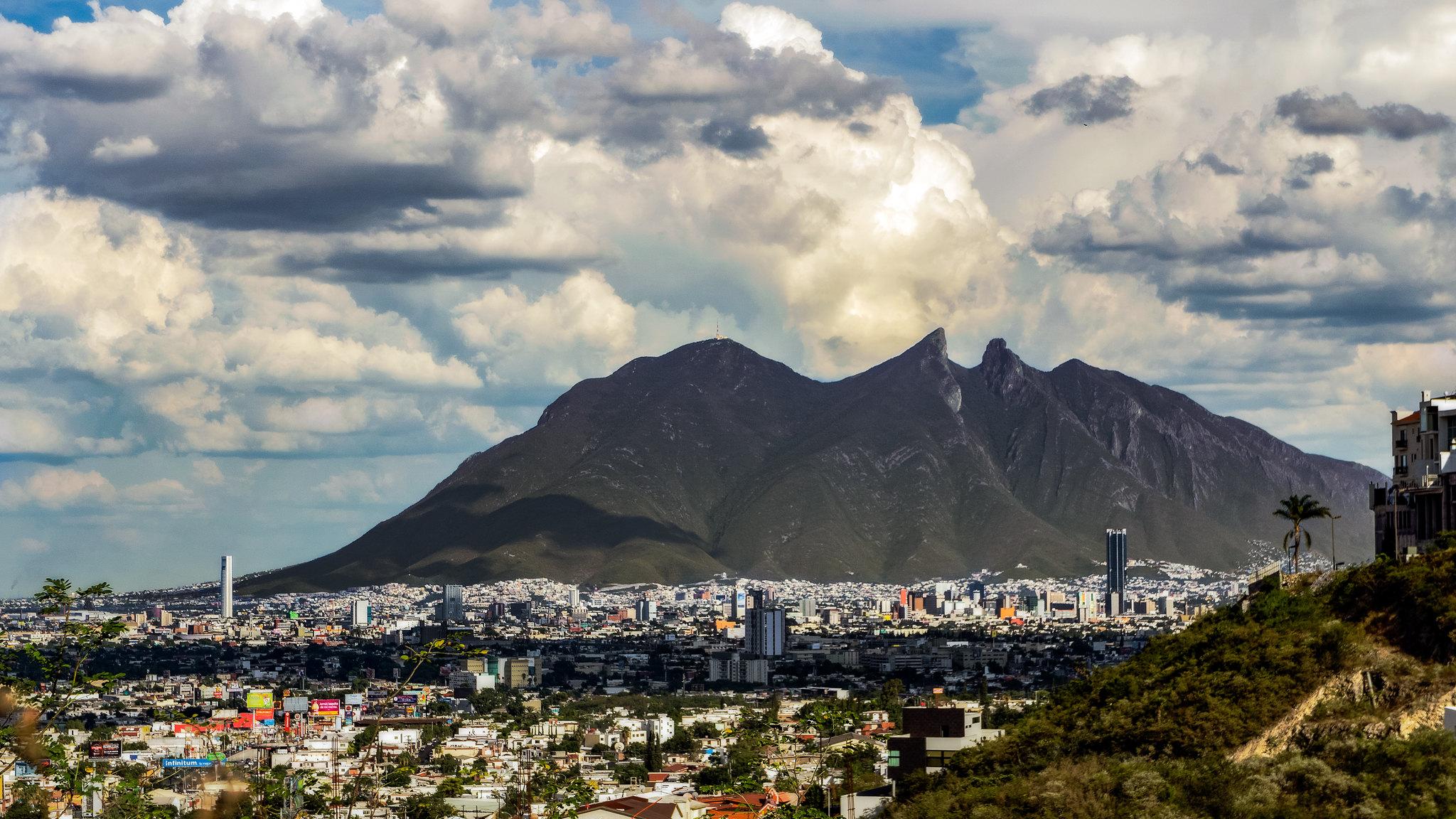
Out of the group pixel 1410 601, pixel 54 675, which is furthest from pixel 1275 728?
pixel 54 675

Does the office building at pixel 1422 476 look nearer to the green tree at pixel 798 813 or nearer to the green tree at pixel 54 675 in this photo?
the green tree at pixel 798 813

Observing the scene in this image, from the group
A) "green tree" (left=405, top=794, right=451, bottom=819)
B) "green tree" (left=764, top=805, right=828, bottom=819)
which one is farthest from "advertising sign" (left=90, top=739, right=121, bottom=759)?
"green tree" (left=764, top=805, right=828, bottom=819)

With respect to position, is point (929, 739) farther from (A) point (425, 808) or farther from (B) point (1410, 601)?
(A) point (425, 808)

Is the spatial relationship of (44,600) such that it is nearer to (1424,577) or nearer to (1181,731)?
(1181,731)

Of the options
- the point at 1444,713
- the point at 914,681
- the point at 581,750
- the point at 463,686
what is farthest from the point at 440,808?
the point at 463,686

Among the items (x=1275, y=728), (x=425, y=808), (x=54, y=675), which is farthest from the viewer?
(x=425, y=808)

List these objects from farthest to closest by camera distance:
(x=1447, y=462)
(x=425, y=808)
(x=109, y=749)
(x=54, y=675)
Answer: (x=109, y=749)
(x=425, y=808)
(x=1447, y=462)
(x=54, y=675)
